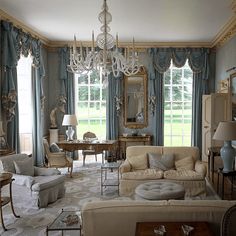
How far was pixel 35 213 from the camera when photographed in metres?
4.30

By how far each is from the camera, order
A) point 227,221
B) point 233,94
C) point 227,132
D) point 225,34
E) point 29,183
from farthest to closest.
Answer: point 225,34, point 233,94, point 227,132, point 29,183, point 227,221

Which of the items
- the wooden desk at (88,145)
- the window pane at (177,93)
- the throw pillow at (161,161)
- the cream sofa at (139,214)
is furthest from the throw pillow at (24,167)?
the window pane at (177,93)

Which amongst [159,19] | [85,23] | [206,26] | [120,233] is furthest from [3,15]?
[120,233]

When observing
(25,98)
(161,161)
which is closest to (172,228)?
(161,161)

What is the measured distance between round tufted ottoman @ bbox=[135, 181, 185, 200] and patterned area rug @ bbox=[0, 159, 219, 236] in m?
0.81

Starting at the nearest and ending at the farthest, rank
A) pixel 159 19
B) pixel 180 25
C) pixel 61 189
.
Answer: pixel 61 189 → pixel 159 19 → pixel 180 25

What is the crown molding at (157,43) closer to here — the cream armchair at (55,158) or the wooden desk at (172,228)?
the cream armchair at (55,158)

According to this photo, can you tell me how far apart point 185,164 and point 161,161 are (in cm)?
49

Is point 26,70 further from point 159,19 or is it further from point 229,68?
point 229,68

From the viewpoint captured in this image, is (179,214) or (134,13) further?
(134,13)

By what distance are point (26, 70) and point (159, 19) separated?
11.8 ft

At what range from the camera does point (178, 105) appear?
8.82 meters

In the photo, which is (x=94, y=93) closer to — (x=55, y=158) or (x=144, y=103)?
(x=144, y=103)

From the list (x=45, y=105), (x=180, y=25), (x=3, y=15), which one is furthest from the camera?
(x=45, y=105)
